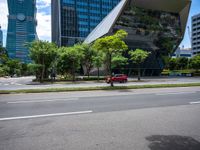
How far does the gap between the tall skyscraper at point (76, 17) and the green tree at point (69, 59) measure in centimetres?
6754

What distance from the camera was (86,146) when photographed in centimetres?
449

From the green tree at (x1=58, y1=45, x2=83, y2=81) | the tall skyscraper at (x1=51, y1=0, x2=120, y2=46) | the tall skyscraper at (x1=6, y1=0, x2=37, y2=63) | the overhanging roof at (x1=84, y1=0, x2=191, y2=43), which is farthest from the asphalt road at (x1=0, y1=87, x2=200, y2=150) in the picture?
the tall skyscraper at (x1=6, y1=0, x2=37, y2=63)

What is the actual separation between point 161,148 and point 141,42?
204 ft

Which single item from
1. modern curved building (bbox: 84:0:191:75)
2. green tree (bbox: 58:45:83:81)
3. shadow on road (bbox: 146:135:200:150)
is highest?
modern curved building (bbox: 84:0:191:75)

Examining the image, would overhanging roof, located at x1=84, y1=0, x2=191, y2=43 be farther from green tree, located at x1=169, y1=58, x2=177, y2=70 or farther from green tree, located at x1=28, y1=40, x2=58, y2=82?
green tree, located at x1=28, y1=40, x2=58, y2=82

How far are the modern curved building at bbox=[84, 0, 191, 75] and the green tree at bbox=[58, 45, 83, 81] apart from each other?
2273 centimetres

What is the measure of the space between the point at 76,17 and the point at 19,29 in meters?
104

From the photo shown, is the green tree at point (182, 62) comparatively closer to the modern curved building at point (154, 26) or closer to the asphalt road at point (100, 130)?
the modern curved building at point (154, 26)

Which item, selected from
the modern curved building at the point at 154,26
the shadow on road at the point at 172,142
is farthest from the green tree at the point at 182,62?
the shadow on road at the point at 172,142

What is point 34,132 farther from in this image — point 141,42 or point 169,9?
point 169,9

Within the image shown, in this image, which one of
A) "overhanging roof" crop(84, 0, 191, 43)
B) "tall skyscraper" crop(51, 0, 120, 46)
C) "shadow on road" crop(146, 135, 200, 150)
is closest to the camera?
"shadow on road" crop(146, 135, 200, 150)

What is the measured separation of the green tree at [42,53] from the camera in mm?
37919

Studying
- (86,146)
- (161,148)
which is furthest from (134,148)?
(86,146)

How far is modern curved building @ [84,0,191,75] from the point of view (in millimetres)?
60781
